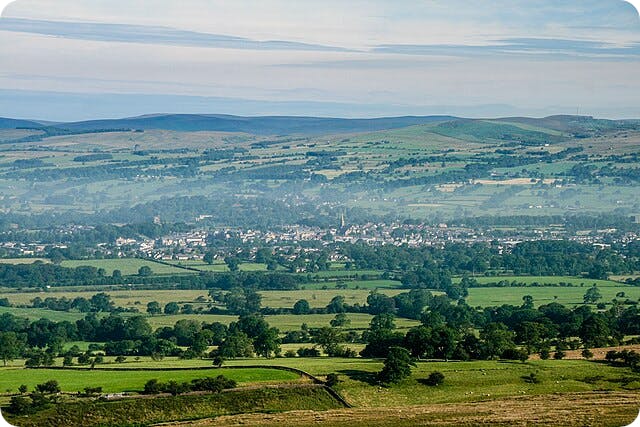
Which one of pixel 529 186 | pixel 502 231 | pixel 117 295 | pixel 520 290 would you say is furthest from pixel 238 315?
pixel 529 186

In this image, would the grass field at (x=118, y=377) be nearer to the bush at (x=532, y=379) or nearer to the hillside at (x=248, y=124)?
the bush at (x=532, y=379)

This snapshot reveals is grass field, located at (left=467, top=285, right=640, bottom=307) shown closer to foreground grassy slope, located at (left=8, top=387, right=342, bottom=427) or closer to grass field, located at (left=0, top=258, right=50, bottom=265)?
foreground grassy slope, located at (left=8, top=387, right=342, bottom=427)

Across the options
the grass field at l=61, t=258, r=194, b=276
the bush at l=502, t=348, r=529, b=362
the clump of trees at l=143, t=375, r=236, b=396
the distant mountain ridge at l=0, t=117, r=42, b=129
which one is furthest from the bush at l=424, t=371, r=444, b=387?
the distant mountain ridge at l=0, t=117, r=42, b=129

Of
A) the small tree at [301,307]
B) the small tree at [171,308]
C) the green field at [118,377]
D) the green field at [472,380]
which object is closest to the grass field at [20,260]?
the small tree at [171,308]

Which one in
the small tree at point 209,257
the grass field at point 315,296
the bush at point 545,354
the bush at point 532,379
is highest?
the bush at point 532,379

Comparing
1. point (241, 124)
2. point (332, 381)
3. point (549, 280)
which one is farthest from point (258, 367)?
point (241, 124)

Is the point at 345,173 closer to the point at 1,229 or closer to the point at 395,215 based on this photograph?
the point at 395,215
